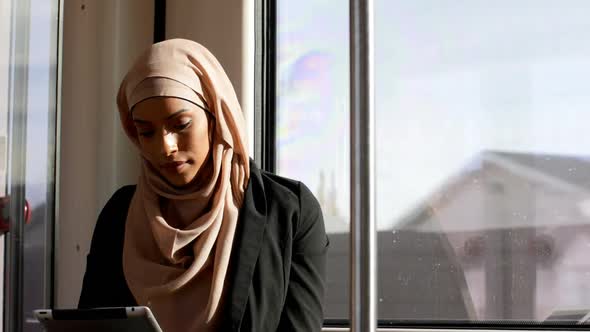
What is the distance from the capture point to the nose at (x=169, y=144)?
172 centimetres

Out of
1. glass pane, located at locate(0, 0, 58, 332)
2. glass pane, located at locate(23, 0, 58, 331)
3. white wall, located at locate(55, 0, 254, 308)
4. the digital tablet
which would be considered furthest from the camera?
white wall, located at locate(55, 0, 254, 308)

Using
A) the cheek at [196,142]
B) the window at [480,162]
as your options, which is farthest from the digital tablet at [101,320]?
the window at [480,162]

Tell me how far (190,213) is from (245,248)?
14 centimetres

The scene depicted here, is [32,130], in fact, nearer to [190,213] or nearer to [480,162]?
[190,213]

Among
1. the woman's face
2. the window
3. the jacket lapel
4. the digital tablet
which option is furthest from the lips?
the window

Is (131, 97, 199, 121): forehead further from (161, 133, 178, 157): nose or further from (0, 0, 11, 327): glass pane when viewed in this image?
(0, 0, 11, 327): glass pane

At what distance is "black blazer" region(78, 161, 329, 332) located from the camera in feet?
5.60

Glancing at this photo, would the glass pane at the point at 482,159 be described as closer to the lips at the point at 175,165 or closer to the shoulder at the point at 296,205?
the shoulder at the point at 296,205

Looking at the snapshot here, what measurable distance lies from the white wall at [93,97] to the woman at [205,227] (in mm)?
497

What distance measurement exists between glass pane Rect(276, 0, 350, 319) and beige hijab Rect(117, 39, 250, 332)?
48 centimetres

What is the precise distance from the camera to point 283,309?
173 centimetres

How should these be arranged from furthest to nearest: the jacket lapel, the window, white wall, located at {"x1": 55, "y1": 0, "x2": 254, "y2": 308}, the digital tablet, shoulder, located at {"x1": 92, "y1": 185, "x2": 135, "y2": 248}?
white wall, located at {"x1": 55, "y1": 0, "x2": 254, "y2": 308}
the window
shoulder, located at {"x1": 92, "y1": 185, "x2": 135, "y2": 248}
the jacket lapel
the digital tablet

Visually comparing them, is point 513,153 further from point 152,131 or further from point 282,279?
point 152,131

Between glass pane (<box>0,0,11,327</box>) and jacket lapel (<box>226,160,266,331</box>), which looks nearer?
jacket lapel (<box>226,160,266,331</box>)
